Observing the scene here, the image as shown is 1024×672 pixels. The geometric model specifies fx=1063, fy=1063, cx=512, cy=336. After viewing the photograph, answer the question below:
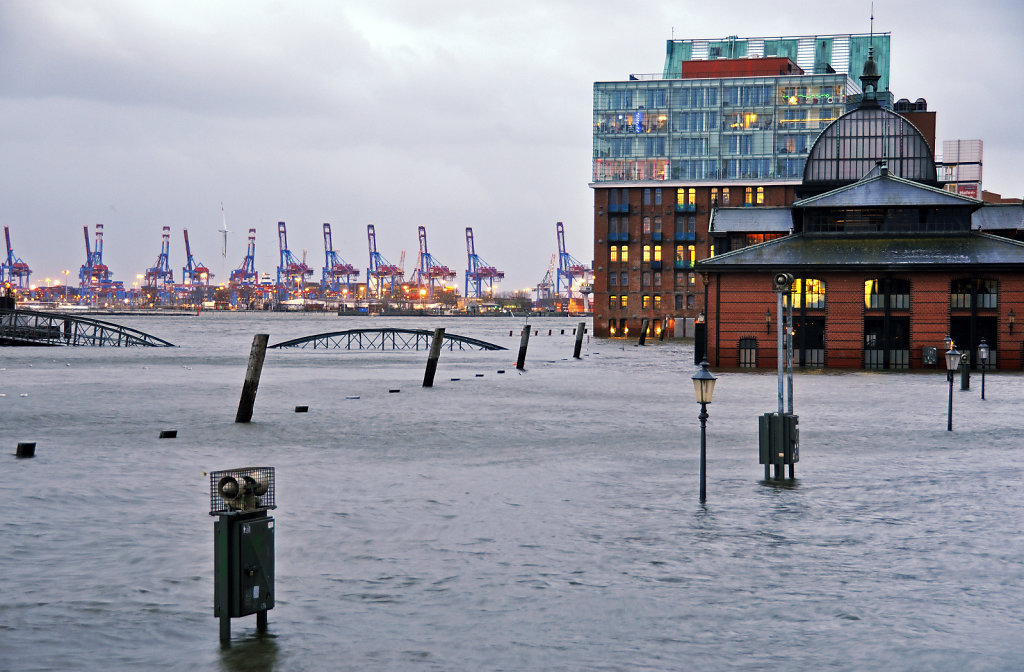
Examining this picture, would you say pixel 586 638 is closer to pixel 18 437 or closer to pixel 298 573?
pixel 298 573

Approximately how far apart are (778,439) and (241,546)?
11301mm

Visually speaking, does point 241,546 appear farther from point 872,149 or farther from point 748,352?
point 872,149

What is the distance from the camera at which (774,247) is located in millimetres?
61281

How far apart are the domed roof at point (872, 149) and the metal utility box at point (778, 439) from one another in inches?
2488

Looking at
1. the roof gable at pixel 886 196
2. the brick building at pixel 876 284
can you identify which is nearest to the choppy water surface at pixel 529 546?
the brick building at pixel 876 284

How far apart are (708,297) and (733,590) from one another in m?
52.5

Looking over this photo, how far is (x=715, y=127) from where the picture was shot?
133 meters

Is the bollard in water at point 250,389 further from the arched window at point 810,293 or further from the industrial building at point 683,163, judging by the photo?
the industrial building at point 683,163

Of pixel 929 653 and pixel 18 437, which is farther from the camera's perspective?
pixel 18 437

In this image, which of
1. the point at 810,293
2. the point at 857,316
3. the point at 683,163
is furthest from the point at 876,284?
the point at 683,163

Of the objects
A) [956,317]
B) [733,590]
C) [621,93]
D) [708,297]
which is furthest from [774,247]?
[621,93]

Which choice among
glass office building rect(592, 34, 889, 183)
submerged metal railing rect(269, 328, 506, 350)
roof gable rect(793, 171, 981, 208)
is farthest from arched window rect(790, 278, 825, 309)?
glass office building rect(592, 34, 889, 183)

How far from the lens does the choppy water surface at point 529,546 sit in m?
9.43

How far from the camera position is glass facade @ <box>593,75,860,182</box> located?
431 ft
